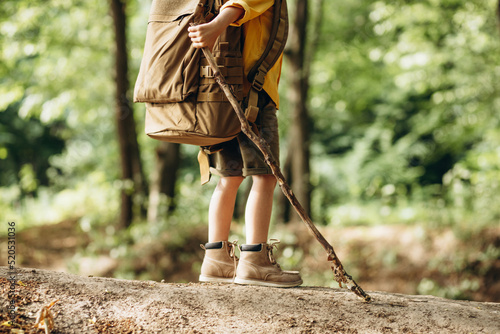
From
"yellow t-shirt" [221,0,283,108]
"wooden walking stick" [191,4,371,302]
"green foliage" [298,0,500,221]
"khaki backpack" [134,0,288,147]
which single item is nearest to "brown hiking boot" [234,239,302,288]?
"wooden walking stick" [191,4,371,302]

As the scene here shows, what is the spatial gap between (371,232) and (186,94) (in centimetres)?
613

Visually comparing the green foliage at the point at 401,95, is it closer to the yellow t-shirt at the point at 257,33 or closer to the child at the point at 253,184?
the child at the point at 253,184

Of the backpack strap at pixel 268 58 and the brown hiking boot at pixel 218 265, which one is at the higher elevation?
the backpack strap at pixel 268 58

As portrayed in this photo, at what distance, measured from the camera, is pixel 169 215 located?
8.48 metres

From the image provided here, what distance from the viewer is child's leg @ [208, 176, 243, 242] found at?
289cm

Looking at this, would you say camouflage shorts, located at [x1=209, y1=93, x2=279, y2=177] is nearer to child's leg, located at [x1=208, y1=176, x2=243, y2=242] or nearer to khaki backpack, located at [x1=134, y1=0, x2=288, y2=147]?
child's leg, located at [x1=208, y1=176, x2=243, y2=242]

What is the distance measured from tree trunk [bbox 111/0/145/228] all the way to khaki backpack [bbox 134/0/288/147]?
6.04 meters

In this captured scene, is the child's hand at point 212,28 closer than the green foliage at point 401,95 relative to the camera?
Yes

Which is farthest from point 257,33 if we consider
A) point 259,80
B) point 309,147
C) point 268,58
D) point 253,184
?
point 309,147

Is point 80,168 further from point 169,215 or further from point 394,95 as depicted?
point 394,95

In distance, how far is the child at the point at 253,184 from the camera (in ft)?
8.66

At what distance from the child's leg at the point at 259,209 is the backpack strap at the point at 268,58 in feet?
1.23

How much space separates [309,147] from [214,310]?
6998 mm

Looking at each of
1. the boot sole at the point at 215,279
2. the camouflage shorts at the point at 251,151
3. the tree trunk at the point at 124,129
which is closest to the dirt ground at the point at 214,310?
the boot sole at the point at 215,279
